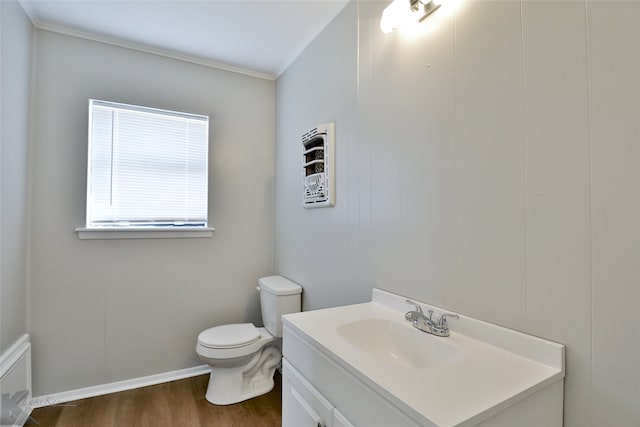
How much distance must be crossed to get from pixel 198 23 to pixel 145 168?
108 cm

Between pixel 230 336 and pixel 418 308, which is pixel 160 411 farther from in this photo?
pixel 418 308

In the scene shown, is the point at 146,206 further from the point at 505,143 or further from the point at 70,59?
the point at 505,143

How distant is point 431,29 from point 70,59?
233 centimetres

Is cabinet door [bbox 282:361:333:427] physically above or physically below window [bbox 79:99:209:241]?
below

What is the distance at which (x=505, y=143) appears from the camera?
3.09 ft

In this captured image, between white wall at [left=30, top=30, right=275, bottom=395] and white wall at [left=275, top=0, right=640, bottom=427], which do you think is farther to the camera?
white wall at [left=30, top=30, right=275, bottom=395]

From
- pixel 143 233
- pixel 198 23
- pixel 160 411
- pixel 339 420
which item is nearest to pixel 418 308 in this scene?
pixel 339 420

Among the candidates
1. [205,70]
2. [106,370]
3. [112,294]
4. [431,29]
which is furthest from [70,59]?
[431,29]

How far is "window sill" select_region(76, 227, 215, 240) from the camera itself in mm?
2074

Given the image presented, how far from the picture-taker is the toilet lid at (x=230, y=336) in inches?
77.5

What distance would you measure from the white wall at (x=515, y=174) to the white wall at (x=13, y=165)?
1857 millimetres

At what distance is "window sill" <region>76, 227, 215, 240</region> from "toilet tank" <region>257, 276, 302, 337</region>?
689 millimetres

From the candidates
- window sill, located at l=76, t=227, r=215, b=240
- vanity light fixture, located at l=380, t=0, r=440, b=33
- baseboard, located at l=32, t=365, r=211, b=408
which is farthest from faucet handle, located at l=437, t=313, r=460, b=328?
baseboard, located at l=32, t=365, r=211, b=408

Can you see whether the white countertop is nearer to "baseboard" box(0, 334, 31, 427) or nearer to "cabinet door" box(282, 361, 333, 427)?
"cabinet door" box(282, 361, 333, 427)
